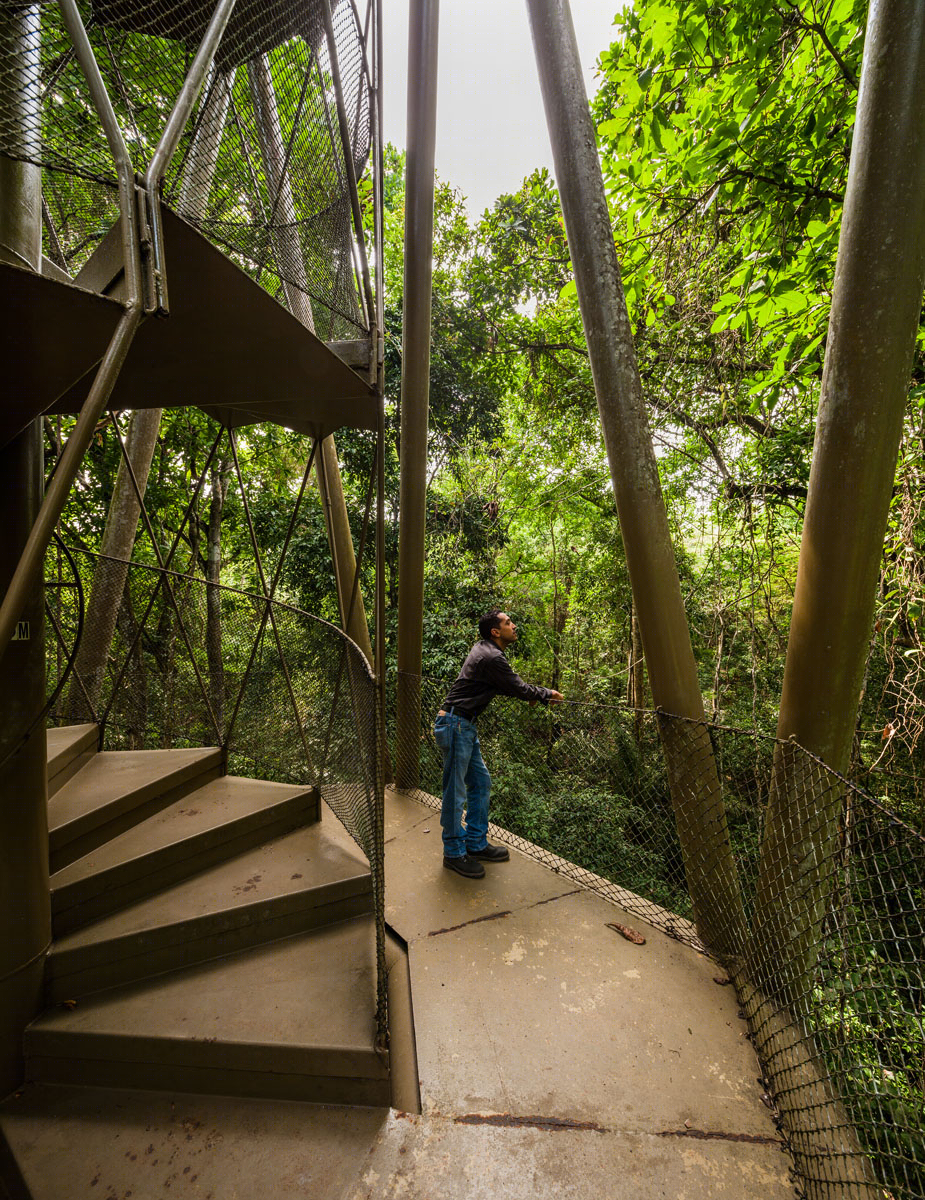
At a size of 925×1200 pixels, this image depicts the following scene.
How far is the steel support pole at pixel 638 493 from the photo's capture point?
2709 mm

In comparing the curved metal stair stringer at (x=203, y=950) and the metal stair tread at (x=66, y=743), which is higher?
the metal stair tread at (x=66, y=743)

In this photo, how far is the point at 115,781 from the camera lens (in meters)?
3.00

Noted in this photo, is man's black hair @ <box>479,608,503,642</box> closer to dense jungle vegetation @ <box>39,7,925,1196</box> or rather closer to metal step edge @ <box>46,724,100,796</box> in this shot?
dense jungle vegetation @ <box>39,7,925,1196</box>

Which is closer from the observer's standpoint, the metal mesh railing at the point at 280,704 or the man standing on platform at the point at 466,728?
the metal mesh railing at the point at 280,704

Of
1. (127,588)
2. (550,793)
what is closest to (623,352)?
(127,588)

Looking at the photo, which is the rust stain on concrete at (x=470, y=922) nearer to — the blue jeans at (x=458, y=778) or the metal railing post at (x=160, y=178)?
the blue jeans at (x=458, y=778)

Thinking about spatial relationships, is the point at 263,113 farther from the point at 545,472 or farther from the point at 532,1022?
the point at 545,472

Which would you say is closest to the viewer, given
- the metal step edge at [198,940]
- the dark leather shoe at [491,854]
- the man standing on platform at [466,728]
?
the metal step edge at [198,940]

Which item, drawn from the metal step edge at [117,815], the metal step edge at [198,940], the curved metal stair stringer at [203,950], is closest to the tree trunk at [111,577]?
the curved metal stair stringer at [203,950]

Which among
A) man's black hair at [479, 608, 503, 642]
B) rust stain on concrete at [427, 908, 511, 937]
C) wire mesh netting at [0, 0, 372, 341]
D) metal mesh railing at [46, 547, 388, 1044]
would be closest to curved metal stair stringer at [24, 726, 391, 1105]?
metal mesh railing at [46, 547, 388, 1044]

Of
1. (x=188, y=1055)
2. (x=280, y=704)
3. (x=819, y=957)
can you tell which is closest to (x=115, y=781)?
→ (x=280, y=704)

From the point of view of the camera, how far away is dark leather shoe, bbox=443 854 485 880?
11.3ft

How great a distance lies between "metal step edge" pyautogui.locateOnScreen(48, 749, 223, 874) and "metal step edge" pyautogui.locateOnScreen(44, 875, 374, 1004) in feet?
1.56

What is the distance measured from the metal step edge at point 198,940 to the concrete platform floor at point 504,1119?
1.28ft
